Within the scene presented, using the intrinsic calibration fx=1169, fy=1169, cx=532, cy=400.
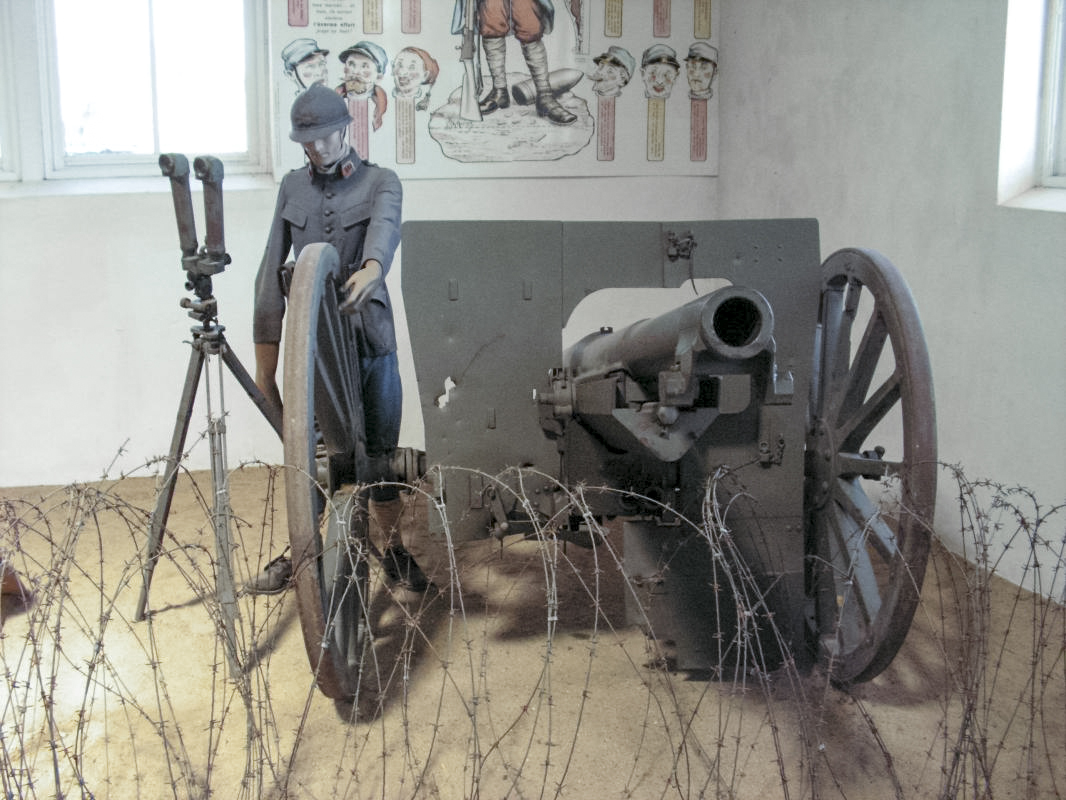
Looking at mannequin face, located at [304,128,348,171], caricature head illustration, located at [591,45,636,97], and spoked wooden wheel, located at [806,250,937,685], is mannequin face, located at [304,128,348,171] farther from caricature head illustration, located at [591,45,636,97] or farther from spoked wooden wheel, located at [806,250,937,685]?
caricature head illustration, located at [591,45,636,97]

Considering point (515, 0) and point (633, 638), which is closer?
point (633, 638)

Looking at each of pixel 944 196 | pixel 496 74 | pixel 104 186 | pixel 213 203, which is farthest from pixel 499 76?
pixel 213 203

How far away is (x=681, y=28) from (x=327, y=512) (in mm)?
3571

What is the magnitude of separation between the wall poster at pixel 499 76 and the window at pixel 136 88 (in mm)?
409

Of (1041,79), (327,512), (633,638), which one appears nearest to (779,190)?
(1041,79)

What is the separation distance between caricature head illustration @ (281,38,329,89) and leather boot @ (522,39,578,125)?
97 centimetres

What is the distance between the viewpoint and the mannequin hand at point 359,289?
3.37 metres

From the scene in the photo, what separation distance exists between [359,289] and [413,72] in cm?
251

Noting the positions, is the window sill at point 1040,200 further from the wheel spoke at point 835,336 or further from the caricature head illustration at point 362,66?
the caricature head illustration at point 362,66

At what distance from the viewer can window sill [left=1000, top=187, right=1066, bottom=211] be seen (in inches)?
151

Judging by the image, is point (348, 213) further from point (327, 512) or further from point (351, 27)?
point (351, 27)

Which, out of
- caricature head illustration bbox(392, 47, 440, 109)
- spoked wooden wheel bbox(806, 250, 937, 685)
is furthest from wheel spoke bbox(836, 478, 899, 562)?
caricature head illustration bbox(392, 47, 440, 109)

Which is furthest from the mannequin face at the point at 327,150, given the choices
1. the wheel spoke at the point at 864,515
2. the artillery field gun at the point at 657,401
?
the wheel spoke at the point at 864,515

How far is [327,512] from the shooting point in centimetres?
318
